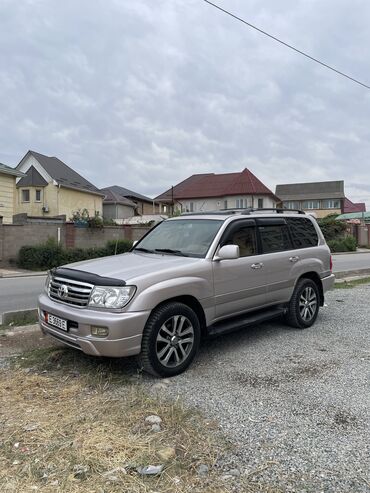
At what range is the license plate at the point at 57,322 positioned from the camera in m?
4.30

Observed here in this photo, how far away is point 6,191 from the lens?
72.2 ft

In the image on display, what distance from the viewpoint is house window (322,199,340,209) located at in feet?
249

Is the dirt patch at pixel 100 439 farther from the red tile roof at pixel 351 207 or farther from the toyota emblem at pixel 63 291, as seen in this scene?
the red tile roof at pixel 351 207

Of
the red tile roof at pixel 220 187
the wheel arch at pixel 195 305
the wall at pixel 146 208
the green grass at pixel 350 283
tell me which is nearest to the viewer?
the wheel arch at pixel 195 305

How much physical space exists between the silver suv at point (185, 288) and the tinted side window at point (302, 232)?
0.02m

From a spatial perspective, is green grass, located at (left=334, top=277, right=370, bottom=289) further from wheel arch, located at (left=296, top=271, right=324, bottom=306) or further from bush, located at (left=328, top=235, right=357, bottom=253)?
bush, located at (left=328, top=235, right=357, bottom=253)

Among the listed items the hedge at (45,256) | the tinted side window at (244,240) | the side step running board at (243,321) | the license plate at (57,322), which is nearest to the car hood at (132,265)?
the license plate at (57,322)

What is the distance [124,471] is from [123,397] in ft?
3.77

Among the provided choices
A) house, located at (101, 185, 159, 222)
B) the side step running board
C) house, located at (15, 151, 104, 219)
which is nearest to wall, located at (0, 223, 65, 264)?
house, located at (15, 151, 104, 219)

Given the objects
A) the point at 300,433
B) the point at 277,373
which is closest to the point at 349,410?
the point at 300,433

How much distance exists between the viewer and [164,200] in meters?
54.1

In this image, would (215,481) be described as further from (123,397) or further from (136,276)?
(136,276)

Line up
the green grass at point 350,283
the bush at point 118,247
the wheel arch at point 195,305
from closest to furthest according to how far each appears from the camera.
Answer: the wheel arch at point 195,305 → the green grass at point 350,283 → the bush at point 118,247

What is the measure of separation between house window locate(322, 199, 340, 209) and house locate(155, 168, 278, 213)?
26735mm
